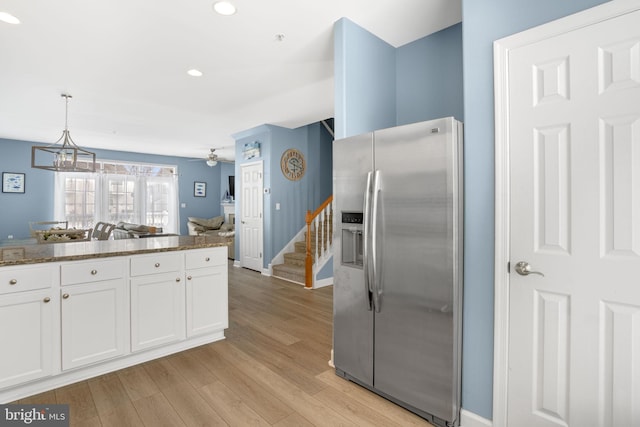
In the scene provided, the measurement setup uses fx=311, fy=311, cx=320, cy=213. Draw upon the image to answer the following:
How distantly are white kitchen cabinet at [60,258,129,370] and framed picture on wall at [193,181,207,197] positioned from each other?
7709 millimetres

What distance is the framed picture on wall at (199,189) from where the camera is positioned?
961 cm

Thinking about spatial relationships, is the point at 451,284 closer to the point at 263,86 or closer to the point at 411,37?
the point at 411,37

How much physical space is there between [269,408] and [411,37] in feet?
10.2

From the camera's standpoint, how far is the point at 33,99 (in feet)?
14.0

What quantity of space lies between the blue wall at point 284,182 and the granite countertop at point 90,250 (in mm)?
2762

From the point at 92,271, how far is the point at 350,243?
1.87 metres

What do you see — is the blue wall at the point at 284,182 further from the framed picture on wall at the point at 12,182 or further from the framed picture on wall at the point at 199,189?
the framed picture on wall at the point at 12,182

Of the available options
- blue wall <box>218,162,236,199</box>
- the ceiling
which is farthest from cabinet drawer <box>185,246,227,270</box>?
blue wall <box>218,162,236,199</box>

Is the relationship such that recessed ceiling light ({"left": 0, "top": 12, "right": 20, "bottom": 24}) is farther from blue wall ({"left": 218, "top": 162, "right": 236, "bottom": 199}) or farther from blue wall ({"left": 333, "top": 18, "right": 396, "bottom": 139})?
blue wall ({"left": 218, "top": 162, "right": 236, "bottom": 199})

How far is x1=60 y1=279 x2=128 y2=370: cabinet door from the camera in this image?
6.98ft

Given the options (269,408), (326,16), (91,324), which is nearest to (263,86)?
(326,16)

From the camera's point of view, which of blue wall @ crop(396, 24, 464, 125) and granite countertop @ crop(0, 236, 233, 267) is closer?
granite countertop @ crop(0, 236, 233, 267)

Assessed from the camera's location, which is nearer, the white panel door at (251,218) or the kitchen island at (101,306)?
the kitchen island at (101,306)

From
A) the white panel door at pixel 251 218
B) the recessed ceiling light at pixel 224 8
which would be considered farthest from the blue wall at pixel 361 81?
the white panel door at pixel 251 218
